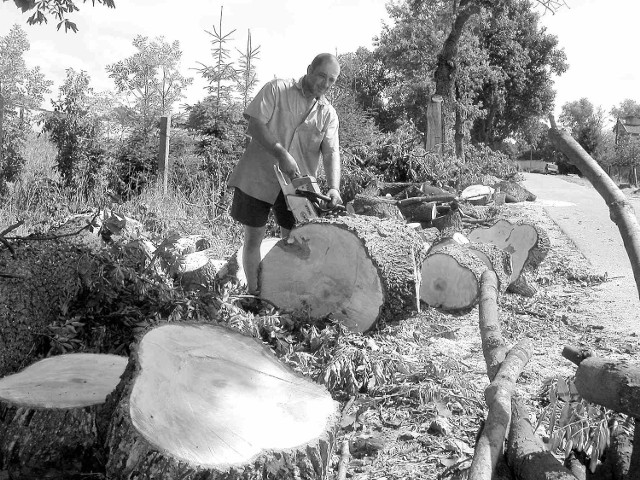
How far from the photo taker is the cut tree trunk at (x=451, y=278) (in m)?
5.03

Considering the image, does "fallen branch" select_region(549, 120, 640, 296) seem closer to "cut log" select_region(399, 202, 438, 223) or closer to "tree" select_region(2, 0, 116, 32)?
"tree" select_region(2, 0, 116, 32)

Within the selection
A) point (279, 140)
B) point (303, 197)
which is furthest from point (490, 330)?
point (279, 140)

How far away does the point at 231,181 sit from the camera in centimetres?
435

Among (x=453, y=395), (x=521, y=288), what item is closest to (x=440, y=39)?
(x=521, y=288)

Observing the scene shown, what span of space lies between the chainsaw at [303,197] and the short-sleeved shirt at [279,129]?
235 millimetres

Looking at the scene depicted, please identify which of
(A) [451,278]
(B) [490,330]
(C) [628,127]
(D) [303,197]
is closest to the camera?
(B) [490,330]

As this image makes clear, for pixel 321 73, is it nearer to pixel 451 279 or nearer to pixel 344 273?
pixel 344 273

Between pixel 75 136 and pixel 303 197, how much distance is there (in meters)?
5.20

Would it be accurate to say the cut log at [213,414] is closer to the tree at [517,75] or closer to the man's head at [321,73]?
the man's head at [321,73]

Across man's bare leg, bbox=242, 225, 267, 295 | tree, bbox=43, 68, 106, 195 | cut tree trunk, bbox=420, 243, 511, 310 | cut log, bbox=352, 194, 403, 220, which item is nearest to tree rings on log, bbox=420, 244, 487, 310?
cut tree trunk, bbox=420, 243, 511, 310

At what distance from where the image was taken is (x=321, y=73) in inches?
160

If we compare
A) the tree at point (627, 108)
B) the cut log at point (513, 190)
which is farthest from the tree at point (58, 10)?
the tree at point (627, 108)

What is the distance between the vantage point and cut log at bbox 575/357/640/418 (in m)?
1.63

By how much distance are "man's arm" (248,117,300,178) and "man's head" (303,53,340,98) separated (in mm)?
417
